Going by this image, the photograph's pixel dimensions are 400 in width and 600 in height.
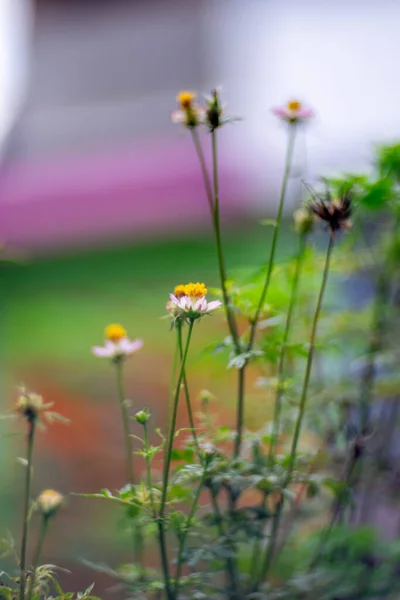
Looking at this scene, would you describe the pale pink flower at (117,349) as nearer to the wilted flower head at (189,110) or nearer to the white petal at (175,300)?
the white petal at (175,300)

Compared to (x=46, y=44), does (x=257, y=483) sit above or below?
below

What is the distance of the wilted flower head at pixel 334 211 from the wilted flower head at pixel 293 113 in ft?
0.34

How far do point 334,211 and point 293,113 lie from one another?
0.44ft

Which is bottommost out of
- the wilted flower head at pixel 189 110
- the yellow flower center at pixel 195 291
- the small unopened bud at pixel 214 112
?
the yellow flower center at pixel 195 291

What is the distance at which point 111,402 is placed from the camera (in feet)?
4.80

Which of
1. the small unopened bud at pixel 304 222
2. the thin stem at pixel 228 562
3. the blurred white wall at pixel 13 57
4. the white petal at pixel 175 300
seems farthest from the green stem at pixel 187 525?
the blurred white wall at pixel 13 57

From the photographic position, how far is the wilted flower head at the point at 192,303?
20.3 inches

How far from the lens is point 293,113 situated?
2.19ft

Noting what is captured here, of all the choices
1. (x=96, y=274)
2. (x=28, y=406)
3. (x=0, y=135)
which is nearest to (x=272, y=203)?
(x=96, y=274)

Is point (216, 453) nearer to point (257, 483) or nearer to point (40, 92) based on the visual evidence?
point (257, 483)

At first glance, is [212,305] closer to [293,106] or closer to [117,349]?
[117,349]

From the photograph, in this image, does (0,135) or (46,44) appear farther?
(46,44)

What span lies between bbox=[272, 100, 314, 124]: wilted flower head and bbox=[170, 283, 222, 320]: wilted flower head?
24 centimetres

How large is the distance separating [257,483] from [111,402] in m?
0.89
